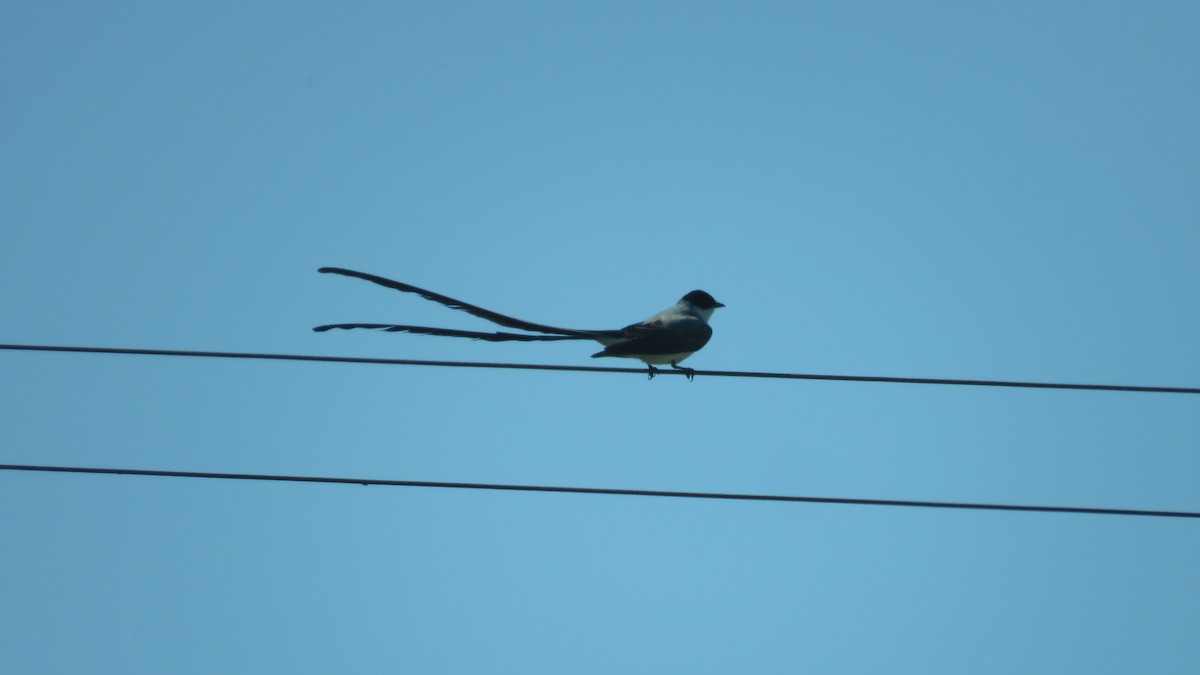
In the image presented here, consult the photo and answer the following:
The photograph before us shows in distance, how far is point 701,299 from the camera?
10.4 m

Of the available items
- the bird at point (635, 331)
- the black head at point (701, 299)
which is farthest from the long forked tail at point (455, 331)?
the black head at point (701, 299)

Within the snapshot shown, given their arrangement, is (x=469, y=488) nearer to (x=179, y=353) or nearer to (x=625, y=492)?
(x=625, y=492)

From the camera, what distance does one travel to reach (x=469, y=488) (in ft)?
20.0

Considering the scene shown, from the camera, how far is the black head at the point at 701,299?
34.2 feet

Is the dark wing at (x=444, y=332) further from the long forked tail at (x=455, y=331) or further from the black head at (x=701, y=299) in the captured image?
the black head at (x=701, y=299)

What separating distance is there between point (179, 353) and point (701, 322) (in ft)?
15.9

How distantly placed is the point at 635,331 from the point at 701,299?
158cm

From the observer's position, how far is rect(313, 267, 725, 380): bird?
6.89m

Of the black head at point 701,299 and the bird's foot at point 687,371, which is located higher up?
the black head at point 701,299

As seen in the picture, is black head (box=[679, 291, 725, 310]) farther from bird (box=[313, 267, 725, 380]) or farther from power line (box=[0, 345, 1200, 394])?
power line (box=[0, 345, 1200, 394])

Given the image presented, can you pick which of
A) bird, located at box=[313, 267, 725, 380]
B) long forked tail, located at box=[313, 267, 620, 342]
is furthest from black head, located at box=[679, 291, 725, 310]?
long forked tail, located at box=[313, 267, 620, 342]

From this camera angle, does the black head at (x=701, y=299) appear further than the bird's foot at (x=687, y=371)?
Yes

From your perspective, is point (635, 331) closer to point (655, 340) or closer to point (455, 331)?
point (655, 340)

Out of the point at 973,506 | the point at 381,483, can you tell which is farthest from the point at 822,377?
the point at 381,483
